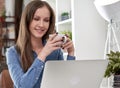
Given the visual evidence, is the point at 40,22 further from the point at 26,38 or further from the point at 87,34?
the point at 87,34

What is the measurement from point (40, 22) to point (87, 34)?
148cm

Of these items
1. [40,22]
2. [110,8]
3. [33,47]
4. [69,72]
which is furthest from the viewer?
[110,8]

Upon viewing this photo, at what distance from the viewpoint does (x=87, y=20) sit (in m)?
2.66

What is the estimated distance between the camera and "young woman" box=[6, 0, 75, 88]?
1118 mm

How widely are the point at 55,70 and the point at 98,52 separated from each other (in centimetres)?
172

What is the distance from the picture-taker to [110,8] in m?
1.95

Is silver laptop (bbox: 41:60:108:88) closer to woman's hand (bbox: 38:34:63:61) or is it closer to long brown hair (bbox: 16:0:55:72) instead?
woman's hand (bbox: 38:34:63:61)

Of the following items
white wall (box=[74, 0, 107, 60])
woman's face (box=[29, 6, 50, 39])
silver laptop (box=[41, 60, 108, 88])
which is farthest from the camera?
white wall (box=[74, 0, 107, 60])

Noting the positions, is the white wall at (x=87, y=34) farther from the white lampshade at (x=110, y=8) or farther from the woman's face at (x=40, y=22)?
the woman's face at (x=40, y=22)

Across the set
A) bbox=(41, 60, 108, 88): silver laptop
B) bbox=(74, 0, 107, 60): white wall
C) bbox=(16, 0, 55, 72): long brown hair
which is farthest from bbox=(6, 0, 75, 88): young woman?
bbox=(74, 0, 107, 60): white wall

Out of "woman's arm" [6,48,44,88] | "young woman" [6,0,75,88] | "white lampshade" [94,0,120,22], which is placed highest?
"white lampshade" [94,0,120,22]

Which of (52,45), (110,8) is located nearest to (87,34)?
(110,8)

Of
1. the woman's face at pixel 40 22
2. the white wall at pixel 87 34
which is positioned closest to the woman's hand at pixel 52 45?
the woman's face at pixel 40 22

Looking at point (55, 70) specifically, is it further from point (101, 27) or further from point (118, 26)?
point (101, 27)
